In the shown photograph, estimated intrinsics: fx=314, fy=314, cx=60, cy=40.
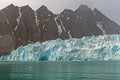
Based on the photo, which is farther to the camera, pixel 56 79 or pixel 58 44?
pixel 58 44

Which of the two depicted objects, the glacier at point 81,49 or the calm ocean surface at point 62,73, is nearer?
the calm ocean surface at point 62,73

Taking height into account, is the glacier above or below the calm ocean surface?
above

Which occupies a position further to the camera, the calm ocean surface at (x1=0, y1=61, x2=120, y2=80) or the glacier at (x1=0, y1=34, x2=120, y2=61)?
the glacier at (x1=0, y1=34, x2=120, y2=61)

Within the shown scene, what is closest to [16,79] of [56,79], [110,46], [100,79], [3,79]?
[3,79]

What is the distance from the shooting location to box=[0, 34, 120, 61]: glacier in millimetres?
107631

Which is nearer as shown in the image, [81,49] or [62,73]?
[62,73]

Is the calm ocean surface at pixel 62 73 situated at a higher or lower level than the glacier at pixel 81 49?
lower

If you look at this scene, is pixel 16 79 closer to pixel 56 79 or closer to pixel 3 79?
pixel 3 79

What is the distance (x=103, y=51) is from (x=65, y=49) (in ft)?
46.8

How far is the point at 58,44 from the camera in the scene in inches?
4631

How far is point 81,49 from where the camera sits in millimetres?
112750

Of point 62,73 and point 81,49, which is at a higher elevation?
point 81,49

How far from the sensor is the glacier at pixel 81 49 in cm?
10763

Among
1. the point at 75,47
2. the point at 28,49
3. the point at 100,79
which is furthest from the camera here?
the point at 28,49
